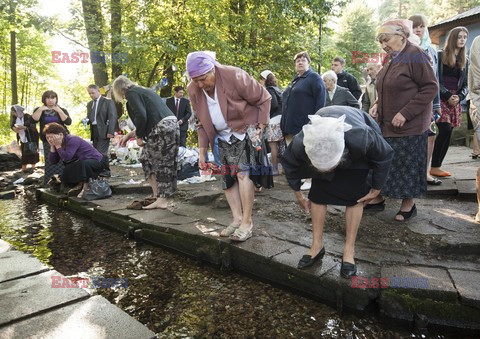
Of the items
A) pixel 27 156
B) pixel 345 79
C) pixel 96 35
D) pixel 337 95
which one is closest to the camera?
pixel 337 95

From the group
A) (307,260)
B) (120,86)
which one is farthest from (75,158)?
(307,260)

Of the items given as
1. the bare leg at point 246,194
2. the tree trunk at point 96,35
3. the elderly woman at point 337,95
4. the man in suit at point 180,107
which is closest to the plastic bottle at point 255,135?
the bare leg at point 246,194

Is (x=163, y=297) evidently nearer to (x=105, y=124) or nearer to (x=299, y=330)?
(x=299, y=330)

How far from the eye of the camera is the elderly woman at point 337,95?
Result: 5039 millimetres

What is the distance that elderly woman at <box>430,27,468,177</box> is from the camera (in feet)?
14.3

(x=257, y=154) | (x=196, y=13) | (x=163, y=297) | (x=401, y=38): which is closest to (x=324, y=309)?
(x=163, y=297)

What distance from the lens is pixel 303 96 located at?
15.2ft

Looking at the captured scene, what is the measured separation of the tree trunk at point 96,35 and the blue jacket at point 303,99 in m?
7.46

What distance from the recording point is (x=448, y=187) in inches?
163

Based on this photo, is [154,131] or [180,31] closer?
[154,131]

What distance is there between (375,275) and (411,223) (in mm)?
1144

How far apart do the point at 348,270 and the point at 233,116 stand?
1659 millimetres

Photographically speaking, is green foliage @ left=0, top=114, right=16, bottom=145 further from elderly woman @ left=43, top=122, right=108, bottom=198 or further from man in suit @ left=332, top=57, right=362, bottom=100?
man in suit @ left=332, top=57, right=362, bottom=100

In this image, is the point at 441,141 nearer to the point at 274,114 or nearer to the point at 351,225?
the point at 274,114
